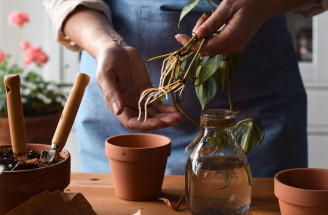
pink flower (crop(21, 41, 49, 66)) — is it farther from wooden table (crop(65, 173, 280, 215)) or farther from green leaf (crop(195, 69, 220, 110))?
green leaf (crop(195, 69, 220, 110))

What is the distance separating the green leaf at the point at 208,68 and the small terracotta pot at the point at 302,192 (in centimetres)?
23

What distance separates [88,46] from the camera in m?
1.07

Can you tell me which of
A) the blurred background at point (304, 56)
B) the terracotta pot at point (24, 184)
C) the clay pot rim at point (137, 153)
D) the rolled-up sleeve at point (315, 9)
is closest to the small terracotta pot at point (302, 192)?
the clay pot rim at point (137, 153)

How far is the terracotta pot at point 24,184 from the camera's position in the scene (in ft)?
2.18

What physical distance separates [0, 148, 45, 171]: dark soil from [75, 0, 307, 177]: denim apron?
1.51 feet

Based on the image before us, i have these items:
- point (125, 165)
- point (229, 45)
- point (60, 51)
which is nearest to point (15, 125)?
point (125, 165)

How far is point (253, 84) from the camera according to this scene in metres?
1.17

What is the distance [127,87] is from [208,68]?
0.64 ft

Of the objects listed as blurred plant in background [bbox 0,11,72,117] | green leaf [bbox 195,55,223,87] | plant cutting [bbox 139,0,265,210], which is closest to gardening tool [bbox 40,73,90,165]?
plant cutting [bbox 139,0,265,210]

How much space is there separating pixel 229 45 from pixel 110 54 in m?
0.26

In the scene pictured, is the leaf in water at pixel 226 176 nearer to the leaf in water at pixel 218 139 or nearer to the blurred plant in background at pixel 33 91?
the leaf in water at pixel 218 139

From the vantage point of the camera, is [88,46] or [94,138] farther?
[94,138]

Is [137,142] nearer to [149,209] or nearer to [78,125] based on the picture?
[149,209]

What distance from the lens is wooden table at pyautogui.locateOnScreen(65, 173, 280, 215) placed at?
78 cm
